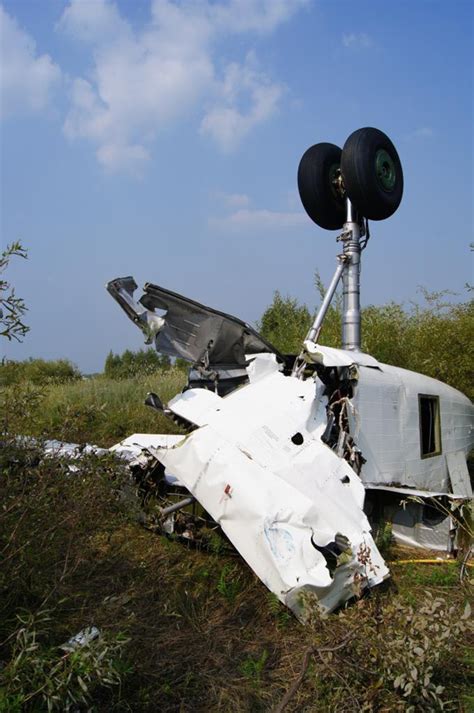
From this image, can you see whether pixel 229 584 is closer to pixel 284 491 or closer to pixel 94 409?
pixel 284 491

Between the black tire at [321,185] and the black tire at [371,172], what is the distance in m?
0.71

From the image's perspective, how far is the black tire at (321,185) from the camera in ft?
30.0

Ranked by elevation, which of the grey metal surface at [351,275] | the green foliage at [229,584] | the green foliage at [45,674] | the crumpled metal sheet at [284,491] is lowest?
the green foliage at [229,584]

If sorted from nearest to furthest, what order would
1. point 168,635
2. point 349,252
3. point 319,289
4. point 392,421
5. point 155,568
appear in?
1. point 168,635
2. point 155,568
3. point 392,421
4. point 349,252
5. point 319,289

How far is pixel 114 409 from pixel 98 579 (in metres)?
8.05

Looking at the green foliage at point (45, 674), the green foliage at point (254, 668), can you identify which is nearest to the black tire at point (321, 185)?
the green foliage at point (254, 668)

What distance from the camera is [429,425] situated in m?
7.41

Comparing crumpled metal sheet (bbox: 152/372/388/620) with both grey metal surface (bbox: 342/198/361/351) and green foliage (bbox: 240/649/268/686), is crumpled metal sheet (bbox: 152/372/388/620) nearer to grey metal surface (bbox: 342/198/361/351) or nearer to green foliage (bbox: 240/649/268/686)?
green foliage (bbox: 240/649/268/686)

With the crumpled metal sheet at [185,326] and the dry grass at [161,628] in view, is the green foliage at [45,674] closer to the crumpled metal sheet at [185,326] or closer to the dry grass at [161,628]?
the dry grass at [161,628]

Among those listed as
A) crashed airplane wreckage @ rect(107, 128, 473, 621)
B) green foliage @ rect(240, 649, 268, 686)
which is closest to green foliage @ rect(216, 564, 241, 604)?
crashed airplane wreckage @ rect(107, 128, 473, 621)

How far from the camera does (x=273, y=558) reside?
3.94 meters

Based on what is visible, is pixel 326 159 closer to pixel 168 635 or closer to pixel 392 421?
pixel 392 421

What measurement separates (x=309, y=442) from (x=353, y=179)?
15.2ft

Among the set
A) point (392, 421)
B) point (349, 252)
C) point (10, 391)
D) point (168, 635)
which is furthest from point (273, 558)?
point (349, 252)
